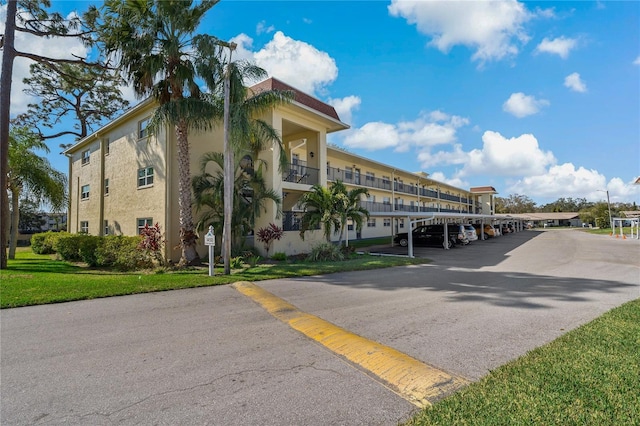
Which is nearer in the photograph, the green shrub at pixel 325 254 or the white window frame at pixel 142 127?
the green shrub at pixel 325 254

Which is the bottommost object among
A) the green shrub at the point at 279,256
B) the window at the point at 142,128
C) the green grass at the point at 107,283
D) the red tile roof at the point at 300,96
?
the green grass at the point at 107,283

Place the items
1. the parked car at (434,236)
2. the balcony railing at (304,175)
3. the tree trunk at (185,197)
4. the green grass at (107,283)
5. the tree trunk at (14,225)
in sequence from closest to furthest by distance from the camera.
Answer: the green grass at (107,283)
the tree trunk at (185,197)
the tree trunk at (14,225)
the balcony railing at (304,175)
the parked car at (434,236)

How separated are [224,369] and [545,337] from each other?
15.8ft

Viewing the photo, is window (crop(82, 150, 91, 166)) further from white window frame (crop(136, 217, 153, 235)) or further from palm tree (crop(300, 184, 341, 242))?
palm tree (crop(300, 184, 341, 242))

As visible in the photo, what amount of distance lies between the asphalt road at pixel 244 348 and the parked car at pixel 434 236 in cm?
1486

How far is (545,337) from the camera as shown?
487 cm

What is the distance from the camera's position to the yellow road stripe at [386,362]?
3.35 m

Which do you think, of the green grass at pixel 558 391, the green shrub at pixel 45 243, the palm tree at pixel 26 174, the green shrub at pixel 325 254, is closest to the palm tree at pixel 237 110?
the green shrub at pixel 325 254

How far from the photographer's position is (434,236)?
24234mm

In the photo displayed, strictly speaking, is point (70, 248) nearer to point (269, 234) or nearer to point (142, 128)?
point (142, 128)

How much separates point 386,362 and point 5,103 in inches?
693

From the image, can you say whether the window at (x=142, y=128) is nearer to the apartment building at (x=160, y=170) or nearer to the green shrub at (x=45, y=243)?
the apartment building at (x=160, y=170)

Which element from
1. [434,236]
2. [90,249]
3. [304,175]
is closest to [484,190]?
[434,236]

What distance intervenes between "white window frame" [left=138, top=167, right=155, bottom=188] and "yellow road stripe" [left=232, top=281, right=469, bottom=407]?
13.1 meters
